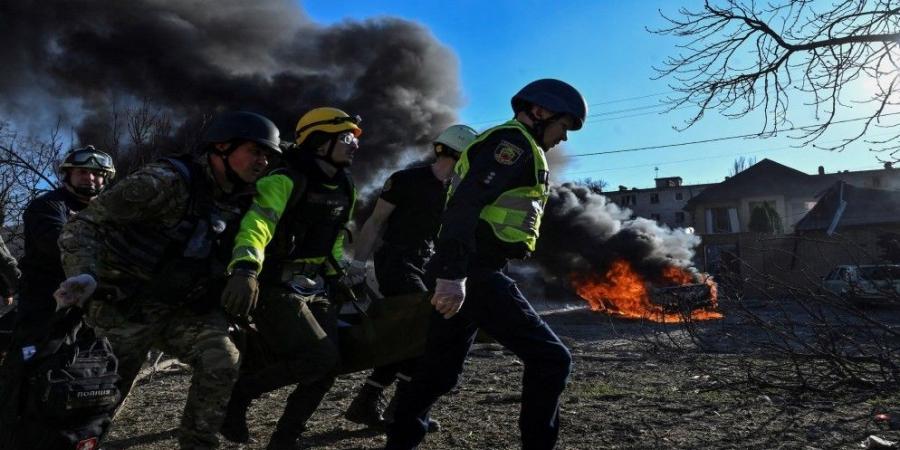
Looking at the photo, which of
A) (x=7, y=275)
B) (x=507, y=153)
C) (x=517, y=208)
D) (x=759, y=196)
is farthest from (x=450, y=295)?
(x=759, y=196)

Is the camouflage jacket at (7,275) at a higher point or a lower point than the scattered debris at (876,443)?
higher

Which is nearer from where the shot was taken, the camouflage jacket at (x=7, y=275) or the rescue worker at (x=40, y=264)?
the rescue worker at (x=40, y=264)

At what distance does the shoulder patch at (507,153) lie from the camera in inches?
Result: 111

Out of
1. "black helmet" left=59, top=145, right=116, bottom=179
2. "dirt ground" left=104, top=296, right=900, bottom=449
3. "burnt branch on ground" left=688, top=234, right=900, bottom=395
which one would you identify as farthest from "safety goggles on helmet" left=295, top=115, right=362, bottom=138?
"burnt branch on ground" left=688, top=234, right=900, bottom=395

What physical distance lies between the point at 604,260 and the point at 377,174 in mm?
8000

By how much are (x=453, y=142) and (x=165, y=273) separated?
225 centimetres

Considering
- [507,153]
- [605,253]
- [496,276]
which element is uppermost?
[605,253]

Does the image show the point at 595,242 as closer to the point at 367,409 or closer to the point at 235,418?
the point at 367,409

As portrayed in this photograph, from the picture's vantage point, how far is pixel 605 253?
2259 centimetres

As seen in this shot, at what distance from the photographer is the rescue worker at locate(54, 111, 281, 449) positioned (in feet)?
8.88

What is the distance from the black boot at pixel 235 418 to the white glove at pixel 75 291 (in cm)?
108

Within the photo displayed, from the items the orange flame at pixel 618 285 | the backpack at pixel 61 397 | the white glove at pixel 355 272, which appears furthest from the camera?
the orange flame at pixel 618 285

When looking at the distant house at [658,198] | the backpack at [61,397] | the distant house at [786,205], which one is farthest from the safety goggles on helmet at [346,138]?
the distant house at [658,198]

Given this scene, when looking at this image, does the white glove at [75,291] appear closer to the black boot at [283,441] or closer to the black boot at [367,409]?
the black boot at [283,441]
